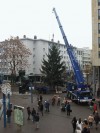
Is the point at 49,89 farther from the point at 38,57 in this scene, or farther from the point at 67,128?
the point at 38,57

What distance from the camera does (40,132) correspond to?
24.0m

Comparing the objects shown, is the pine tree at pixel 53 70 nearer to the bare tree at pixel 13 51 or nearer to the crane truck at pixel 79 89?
the bare tree at pixel 13 51

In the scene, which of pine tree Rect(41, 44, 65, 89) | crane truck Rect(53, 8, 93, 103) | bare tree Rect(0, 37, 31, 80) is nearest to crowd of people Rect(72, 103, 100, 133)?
crane truck Rect(53, 8, 93, 103)

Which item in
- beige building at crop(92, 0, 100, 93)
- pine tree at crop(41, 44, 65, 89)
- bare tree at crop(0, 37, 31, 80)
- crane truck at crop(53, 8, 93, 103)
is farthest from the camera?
bare tree at crop(0, 37, 31, 80)

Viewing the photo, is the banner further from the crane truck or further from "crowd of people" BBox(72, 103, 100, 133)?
the crane truck

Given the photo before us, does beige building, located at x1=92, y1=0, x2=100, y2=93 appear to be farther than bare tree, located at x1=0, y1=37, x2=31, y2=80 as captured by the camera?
No

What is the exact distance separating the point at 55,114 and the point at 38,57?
8267 centimetres

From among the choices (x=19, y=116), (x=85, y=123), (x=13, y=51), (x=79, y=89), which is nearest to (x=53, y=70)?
(x=13, y=51)

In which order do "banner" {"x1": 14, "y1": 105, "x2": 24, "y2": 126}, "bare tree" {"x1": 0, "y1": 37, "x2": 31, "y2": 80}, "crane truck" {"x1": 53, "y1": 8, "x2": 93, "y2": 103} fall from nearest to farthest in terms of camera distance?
"banner" {"x1": 14, "y1": 105, "x2": 24, "y2": 126} < "crane truck" {"x1": 53, "y1": 8, "x2": 93, "y2": 103} < "bare tree" {"x1": 0, "y1": 37, "x2": 31, "y2": 80}

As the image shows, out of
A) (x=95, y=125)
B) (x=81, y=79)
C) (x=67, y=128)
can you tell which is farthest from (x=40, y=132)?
(x=81, y=79)

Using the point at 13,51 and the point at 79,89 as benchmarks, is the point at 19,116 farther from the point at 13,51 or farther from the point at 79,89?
the point at 13,51

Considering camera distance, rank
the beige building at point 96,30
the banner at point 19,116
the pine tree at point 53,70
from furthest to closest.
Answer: the pine tree at point 53,70
the beige building at point 96,30
the banner at point 19,116

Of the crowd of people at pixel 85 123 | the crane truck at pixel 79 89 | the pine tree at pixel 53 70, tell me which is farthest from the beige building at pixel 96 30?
the crowd of people at pixel 85 123

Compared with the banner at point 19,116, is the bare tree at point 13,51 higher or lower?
higher
